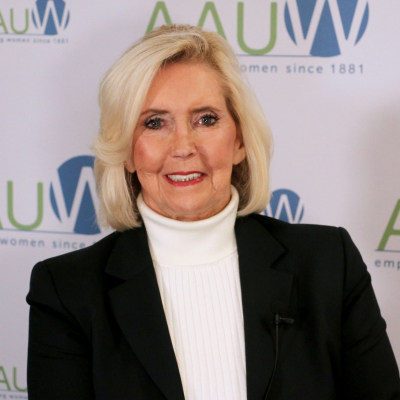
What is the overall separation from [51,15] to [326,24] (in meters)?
1.06

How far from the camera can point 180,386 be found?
147 centimetres

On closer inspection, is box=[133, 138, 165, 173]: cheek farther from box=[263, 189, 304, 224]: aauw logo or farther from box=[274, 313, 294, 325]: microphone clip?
box=[263, 189, 304, 224]: aauw logo

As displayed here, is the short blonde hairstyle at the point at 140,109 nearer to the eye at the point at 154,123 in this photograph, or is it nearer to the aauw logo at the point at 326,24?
the eye at the point at 154,123

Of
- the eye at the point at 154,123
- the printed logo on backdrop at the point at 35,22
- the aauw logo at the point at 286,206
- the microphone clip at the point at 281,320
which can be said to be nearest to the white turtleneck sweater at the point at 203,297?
the microphone clip at the point at 281,320

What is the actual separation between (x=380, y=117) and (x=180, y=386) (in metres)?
1.28

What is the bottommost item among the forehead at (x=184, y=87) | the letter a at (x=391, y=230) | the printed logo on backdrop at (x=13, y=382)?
the printed logo on backdrop at (x=13, y=382)

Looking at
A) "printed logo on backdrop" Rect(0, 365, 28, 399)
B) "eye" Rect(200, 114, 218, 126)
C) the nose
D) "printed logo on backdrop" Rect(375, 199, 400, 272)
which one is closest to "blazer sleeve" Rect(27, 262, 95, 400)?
the nose

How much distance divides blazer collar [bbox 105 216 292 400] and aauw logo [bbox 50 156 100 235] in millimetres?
662

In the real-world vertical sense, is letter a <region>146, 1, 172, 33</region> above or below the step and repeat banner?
above

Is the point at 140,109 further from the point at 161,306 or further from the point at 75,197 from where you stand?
the point at 75,197

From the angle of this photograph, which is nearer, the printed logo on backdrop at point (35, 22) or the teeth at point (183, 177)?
the teeth at point (183, 177)

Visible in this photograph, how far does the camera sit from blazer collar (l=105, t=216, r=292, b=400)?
1499mm

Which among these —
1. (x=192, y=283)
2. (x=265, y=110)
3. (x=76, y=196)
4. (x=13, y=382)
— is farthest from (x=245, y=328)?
(x=13, y=382)

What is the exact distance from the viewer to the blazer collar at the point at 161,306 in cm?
150
